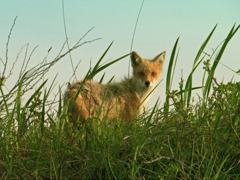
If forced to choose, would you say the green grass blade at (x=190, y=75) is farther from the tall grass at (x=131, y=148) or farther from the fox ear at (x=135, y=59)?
the fox ear at (x=135, y=59)

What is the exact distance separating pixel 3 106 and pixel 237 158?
2756 mm

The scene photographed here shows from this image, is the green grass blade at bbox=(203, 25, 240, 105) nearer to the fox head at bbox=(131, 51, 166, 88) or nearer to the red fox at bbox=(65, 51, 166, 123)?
the red fox at bbox=(65, 51, 166, 123)

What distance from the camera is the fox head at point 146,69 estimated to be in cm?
678

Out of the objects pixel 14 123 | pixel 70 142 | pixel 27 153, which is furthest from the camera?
pixel 14 123

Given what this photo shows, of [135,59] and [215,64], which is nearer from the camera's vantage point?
[215,64]

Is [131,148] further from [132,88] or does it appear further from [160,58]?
[160,58]

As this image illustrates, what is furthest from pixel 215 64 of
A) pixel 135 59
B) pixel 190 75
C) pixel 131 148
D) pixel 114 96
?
pixel 135 59

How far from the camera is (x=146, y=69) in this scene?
6941 millimetres

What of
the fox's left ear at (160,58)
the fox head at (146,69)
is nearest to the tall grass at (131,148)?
the fox head at (146,69)

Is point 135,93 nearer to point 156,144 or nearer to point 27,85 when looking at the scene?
point 27,85

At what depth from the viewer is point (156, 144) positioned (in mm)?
3531

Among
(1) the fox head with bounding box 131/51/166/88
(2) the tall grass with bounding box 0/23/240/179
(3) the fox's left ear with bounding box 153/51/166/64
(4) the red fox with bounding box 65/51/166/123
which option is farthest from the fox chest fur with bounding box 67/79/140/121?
(2) the tall grass with bounding box 0/23/240/179

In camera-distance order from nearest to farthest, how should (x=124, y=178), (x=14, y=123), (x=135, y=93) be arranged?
(x=124, y=178) < (x=14, y=123) < (x=135, y=93)

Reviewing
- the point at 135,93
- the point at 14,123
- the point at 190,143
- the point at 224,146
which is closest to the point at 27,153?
the point at 14,123
